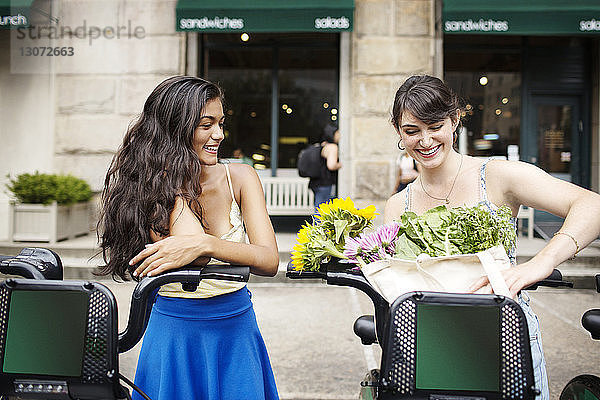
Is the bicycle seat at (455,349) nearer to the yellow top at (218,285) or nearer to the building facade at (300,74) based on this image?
the yellow top at (218,285)

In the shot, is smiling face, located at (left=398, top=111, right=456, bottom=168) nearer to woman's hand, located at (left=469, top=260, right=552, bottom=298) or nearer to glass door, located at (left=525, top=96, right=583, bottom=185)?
woman's hand, located at (left=469, top=260, right=552, bottom=298)

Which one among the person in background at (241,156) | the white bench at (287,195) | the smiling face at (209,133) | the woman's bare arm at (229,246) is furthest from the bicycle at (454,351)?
the person in background at (241,156)

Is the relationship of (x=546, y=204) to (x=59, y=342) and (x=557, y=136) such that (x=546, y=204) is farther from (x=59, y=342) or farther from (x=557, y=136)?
(x=557, y=136)

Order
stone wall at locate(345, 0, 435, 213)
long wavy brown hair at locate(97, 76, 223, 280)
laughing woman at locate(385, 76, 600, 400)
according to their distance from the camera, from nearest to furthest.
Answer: laughing woman at locate(385, 76, 600, 400) < long wavy brown hair at locate(97, 76, 223, 280) < stone wall at locate(345, 0, 435, 213)

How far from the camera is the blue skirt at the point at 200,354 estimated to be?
182 cm

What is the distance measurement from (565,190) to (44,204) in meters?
7.94

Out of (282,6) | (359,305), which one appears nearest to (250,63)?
(282,6)

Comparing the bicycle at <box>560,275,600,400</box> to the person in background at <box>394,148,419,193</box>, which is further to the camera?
the person in background at <box>394,148,419,193</box>

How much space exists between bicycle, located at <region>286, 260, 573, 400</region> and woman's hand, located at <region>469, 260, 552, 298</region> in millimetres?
78

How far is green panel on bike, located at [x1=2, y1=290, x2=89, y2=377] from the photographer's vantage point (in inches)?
50.5

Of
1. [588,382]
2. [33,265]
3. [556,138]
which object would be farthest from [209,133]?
[556,138]

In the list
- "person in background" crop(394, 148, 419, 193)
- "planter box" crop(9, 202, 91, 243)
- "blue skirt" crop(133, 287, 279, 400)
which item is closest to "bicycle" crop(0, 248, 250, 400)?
"blue skirt" crop(133, 287, 279, 400)

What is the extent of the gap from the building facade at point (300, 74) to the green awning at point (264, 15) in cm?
2

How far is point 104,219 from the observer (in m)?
1.85
